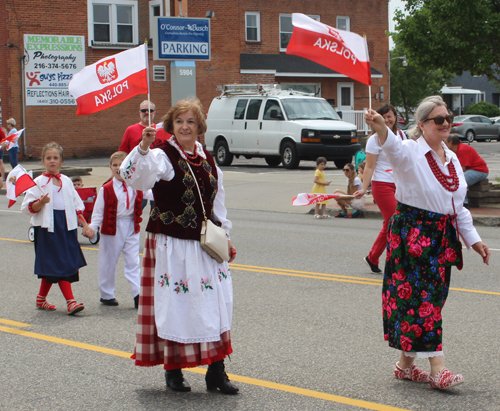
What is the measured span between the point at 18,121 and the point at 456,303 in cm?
2687

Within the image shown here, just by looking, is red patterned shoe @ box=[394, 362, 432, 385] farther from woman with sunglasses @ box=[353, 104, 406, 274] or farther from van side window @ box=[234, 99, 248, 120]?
van side window @ box=[234, 99, 248, 120]

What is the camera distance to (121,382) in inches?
195

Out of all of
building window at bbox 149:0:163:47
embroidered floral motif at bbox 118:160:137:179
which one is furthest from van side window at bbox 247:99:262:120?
embroidered floral motif at bbox 118:160:137:179

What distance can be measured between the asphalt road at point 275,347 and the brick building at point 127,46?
22.2 meters

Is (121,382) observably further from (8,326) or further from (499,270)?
(499,270)

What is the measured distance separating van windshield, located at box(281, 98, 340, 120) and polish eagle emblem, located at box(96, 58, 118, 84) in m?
17.5

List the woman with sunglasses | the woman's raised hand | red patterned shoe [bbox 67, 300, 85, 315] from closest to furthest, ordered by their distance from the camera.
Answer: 1. the woman's raised hand
2. red patterned shoe [bbox 67, 300, 85, 315]
3. the woman with sunglasses

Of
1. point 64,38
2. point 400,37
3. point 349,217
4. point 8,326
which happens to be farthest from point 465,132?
point 8,326

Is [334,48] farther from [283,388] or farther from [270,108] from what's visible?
[270,108]

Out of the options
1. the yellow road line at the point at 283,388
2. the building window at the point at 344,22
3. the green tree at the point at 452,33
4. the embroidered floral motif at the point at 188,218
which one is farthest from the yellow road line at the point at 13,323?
the building window at the point at 344,22

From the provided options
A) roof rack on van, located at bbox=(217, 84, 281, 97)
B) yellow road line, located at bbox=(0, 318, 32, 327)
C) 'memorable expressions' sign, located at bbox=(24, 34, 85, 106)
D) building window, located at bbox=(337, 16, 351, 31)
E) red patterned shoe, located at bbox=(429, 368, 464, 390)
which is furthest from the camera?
building window, located at bbox=(337, 16, 351, 31)

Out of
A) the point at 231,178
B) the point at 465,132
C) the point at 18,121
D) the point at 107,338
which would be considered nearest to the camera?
the point at 107,338

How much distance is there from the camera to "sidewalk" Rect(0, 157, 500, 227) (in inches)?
576

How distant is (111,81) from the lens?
7.06 metres
